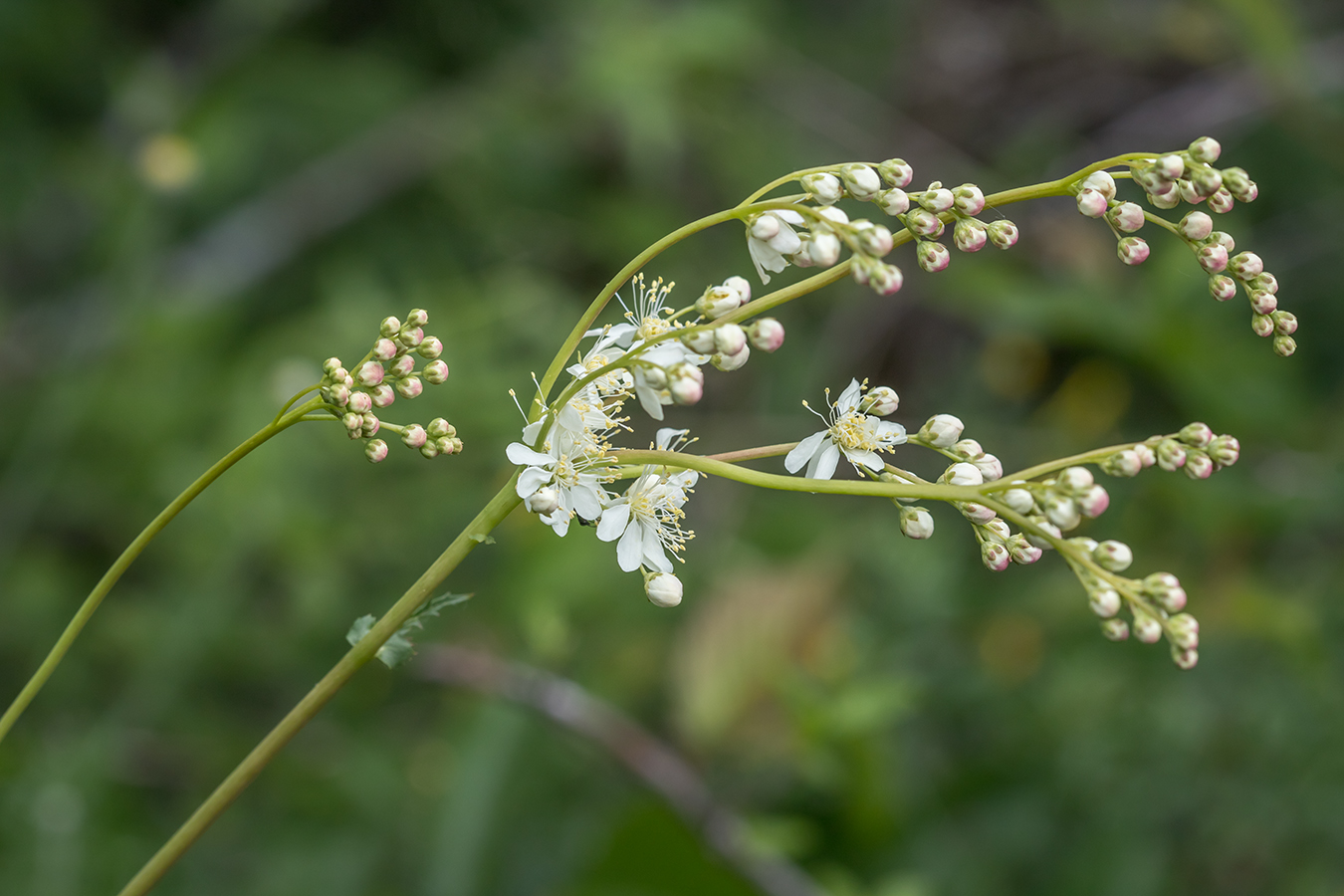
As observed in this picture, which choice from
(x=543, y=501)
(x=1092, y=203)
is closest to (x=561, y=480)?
(x=543, y=501)

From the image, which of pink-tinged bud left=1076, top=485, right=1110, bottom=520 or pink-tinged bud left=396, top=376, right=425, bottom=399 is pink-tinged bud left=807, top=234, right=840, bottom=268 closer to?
pink-tinged bud left=1076, top=485, right=1110, bottom=520

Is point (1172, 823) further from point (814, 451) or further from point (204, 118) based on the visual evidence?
point (204, 118)

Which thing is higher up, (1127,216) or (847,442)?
(1127,216)

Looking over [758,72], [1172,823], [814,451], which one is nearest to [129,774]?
[814,451]

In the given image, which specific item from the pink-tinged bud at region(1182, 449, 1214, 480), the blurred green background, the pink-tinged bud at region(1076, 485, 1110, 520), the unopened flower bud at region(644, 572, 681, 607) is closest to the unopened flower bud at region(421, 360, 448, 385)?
the unopened flower bud at region(644, 572, 681, 607)

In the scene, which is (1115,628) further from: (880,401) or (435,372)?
(435,372)

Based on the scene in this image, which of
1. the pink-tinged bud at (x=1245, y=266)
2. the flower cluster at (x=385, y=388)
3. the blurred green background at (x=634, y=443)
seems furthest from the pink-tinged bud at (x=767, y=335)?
the blurred green background at (x=634, y=443)
